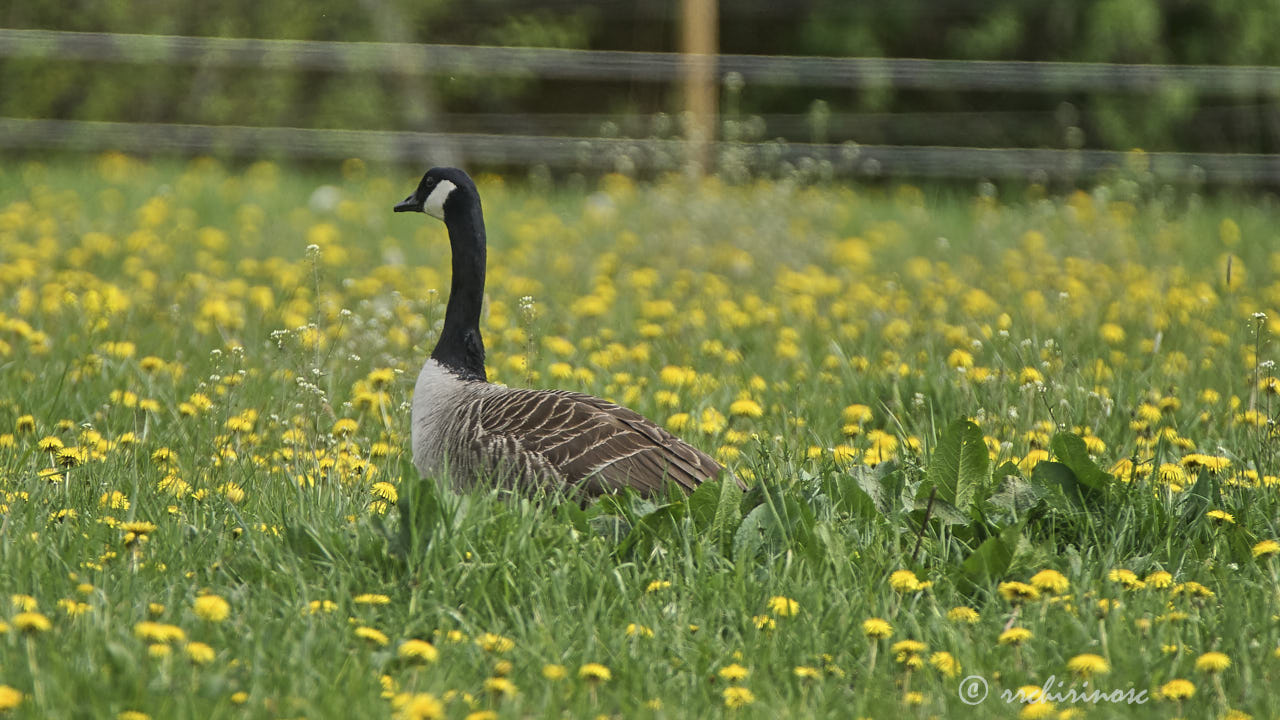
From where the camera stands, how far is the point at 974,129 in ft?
50.6

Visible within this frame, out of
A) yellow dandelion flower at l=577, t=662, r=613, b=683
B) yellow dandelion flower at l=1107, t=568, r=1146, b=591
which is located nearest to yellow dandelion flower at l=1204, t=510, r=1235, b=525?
yellow dandelion flower at l=1107, t=568, r=1146, b=591

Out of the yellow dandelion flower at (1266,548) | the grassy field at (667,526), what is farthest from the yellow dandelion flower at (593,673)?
the yellow dandelion flower at (1266,548)

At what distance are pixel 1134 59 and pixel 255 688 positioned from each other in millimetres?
15037

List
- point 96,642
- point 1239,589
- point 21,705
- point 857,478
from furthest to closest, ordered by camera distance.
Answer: point 857,478 → point 1239,589 → point 96,642 → point 21,705

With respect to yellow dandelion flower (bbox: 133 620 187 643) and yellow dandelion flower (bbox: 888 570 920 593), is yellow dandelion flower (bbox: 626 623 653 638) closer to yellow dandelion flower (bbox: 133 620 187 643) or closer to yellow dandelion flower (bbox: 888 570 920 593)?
yellow dandelion flower (bbox: 888 570 920 593)

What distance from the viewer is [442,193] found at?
4023 millimetres

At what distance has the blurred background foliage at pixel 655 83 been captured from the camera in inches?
583

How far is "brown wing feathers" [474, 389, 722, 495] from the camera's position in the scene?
10.6ft

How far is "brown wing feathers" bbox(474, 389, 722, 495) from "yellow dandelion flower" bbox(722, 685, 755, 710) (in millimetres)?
895

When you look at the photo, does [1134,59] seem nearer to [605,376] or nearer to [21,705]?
[605,376]

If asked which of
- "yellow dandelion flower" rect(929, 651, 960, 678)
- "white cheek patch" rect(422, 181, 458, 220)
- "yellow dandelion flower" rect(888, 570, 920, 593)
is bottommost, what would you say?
"yellow dandelion flower" rect(929, 651, 960, 678)

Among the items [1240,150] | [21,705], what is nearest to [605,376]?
[21,705]

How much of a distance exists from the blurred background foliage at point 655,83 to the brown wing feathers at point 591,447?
11.4 metres

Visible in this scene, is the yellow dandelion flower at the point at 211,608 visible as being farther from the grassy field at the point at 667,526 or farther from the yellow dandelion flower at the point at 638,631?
the yellow dandelion flower at the point at 638,631
